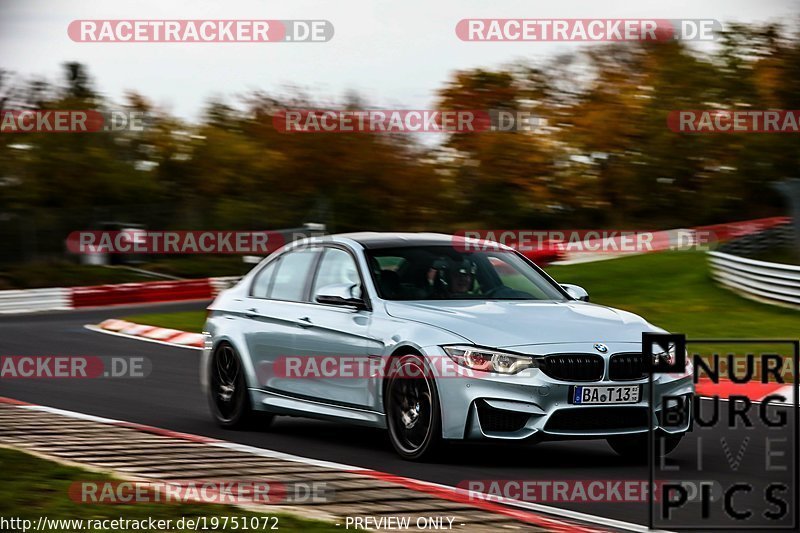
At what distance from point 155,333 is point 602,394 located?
14.5m

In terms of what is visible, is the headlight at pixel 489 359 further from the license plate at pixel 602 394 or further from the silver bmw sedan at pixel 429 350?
the license plate at pixel 602 394

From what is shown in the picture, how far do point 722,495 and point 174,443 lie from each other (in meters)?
3.62

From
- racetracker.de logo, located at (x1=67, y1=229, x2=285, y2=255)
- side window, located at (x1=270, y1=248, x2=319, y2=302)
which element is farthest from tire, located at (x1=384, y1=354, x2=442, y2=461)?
racetracker.de logo, located at (x1=67, y1=229, x2=285, y2=255)

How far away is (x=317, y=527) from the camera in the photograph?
20.7 feet

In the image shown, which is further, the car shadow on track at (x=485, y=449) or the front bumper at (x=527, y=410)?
the car shadow on track at (x=485, y=449)

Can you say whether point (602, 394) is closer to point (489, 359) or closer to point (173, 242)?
point (489, 359)

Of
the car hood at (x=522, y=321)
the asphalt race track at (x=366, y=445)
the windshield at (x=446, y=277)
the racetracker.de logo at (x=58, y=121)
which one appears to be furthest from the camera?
the racetracker.de logo at (x=58, y=121)

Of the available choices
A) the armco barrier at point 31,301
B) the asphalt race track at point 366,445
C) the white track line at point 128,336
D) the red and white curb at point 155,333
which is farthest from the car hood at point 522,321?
the armco barrier at point 31,301

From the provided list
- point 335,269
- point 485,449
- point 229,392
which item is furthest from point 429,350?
point 229,392

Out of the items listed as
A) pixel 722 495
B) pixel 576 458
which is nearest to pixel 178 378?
pixel 576 458

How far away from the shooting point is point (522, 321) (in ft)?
29.7

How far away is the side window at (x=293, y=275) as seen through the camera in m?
10.7

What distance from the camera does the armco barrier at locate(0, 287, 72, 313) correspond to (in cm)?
3362

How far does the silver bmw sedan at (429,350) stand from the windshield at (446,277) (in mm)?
11
